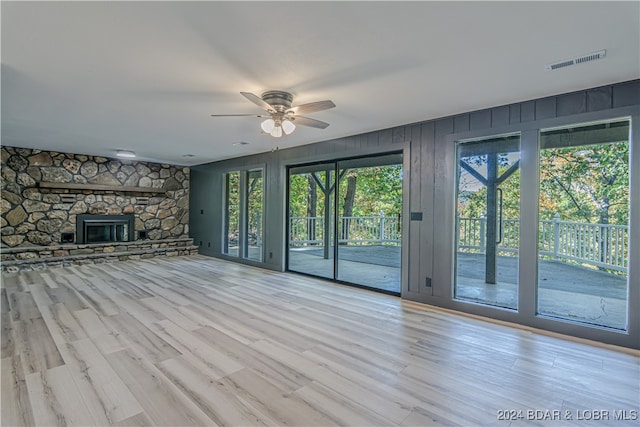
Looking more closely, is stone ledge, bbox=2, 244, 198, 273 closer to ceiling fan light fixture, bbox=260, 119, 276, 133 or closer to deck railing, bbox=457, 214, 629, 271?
ceiling fan light fixture, bbox=260, 119, 276, 133

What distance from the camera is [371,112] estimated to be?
3.69 metres

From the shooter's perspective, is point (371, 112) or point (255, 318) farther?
point (371, 112)

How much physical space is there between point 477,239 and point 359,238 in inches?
136

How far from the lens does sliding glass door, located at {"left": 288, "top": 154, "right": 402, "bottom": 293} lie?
17.5 feet

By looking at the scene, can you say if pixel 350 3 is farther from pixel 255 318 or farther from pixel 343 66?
pixel 255 318

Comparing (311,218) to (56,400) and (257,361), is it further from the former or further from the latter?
(56,400)

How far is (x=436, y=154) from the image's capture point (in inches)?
155

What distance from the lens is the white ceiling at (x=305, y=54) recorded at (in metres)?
1.84

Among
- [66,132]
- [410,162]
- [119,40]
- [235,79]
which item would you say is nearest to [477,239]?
[410,162]

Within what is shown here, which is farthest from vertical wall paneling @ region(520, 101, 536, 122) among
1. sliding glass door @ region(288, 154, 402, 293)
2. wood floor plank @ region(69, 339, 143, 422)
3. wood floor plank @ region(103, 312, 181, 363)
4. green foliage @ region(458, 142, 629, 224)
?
wood floor plank @ region(69, 339, 143, 422)

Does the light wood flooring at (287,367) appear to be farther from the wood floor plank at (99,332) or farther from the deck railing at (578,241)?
the deck railing at (578,241)

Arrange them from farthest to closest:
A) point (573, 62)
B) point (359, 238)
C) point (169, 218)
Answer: point (169, 218) < point (359, 238) < point (573, 62)

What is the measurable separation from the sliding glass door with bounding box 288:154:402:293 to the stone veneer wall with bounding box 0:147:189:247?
12.7 feet

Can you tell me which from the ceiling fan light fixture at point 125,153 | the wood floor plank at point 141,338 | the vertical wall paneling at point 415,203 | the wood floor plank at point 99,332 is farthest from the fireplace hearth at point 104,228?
the vertical wall paneling at point 415,203
